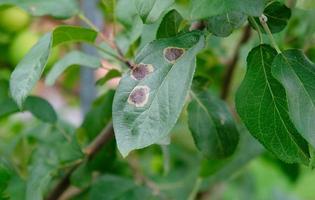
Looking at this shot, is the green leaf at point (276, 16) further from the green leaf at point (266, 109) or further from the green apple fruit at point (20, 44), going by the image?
the green apple fruit at point (20, 44)

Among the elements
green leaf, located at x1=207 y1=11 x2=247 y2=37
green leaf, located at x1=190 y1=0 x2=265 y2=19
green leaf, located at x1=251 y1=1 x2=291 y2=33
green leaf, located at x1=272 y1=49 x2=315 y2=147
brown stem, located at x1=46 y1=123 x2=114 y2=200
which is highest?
green leaf, located at x1=190 y1=0 x2=265 y2=19

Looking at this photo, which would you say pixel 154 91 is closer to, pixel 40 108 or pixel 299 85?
pixel 299 85

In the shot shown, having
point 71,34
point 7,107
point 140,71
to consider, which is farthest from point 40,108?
point 140,71

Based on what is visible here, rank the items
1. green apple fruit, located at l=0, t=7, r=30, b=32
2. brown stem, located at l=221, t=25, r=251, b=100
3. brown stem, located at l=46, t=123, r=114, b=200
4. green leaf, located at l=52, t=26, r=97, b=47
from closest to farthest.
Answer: green leaf, located at l=52, t=26, r=97, b=47 < brown stem, located at l=46, t=123, r=114, b=200 < brown stem, located at l=221, t=25, r=251, b=100 < green apple fruit, located at l=0, t=7, r=30, b=32

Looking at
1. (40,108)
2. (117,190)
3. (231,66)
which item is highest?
(40,108)

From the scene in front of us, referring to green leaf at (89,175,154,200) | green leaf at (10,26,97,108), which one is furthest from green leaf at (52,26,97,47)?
green leaf at (89,175,154,200)

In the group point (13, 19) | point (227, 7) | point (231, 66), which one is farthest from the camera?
point (13, 19)


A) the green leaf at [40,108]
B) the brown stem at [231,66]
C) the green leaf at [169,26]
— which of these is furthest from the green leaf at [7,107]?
the brown stem at [231,66]

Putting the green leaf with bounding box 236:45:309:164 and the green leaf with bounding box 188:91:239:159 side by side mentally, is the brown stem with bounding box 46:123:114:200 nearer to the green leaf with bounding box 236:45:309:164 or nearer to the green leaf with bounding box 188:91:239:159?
the green leaf with bounding box 188:91:239:159
